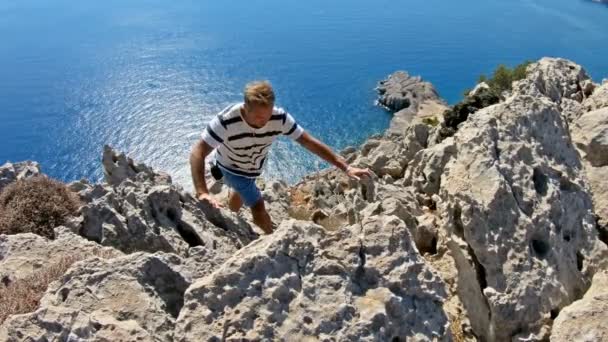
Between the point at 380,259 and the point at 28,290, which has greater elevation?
the point at 380,259

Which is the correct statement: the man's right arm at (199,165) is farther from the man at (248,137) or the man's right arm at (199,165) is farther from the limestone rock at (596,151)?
the limestone rock at (596,151)

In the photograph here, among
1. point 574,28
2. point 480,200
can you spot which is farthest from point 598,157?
point 574,28

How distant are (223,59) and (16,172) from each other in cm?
8173

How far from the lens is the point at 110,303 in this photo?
6.67 m

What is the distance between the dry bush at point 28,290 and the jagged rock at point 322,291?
84.0 inches

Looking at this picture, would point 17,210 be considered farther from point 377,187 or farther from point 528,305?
point 528,305

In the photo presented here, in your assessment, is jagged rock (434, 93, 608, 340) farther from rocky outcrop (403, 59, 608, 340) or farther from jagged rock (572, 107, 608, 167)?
jagged rock (572, 107, 608, 167)

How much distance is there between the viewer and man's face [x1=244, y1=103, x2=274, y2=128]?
26.5 feet

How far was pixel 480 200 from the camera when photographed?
9102 mm

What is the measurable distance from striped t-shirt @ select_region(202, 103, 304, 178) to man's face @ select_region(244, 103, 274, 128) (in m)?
0.30

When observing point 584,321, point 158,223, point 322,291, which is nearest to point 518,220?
point 584,321

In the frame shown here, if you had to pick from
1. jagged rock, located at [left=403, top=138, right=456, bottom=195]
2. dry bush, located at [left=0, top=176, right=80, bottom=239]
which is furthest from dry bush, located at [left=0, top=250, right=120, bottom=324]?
jagged rock, located at [left=403, top=138, right=456, bottom=195]

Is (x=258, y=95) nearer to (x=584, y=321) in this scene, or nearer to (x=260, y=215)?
(x=260, y=215)

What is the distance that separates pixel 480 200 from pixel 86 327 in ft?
19.1
